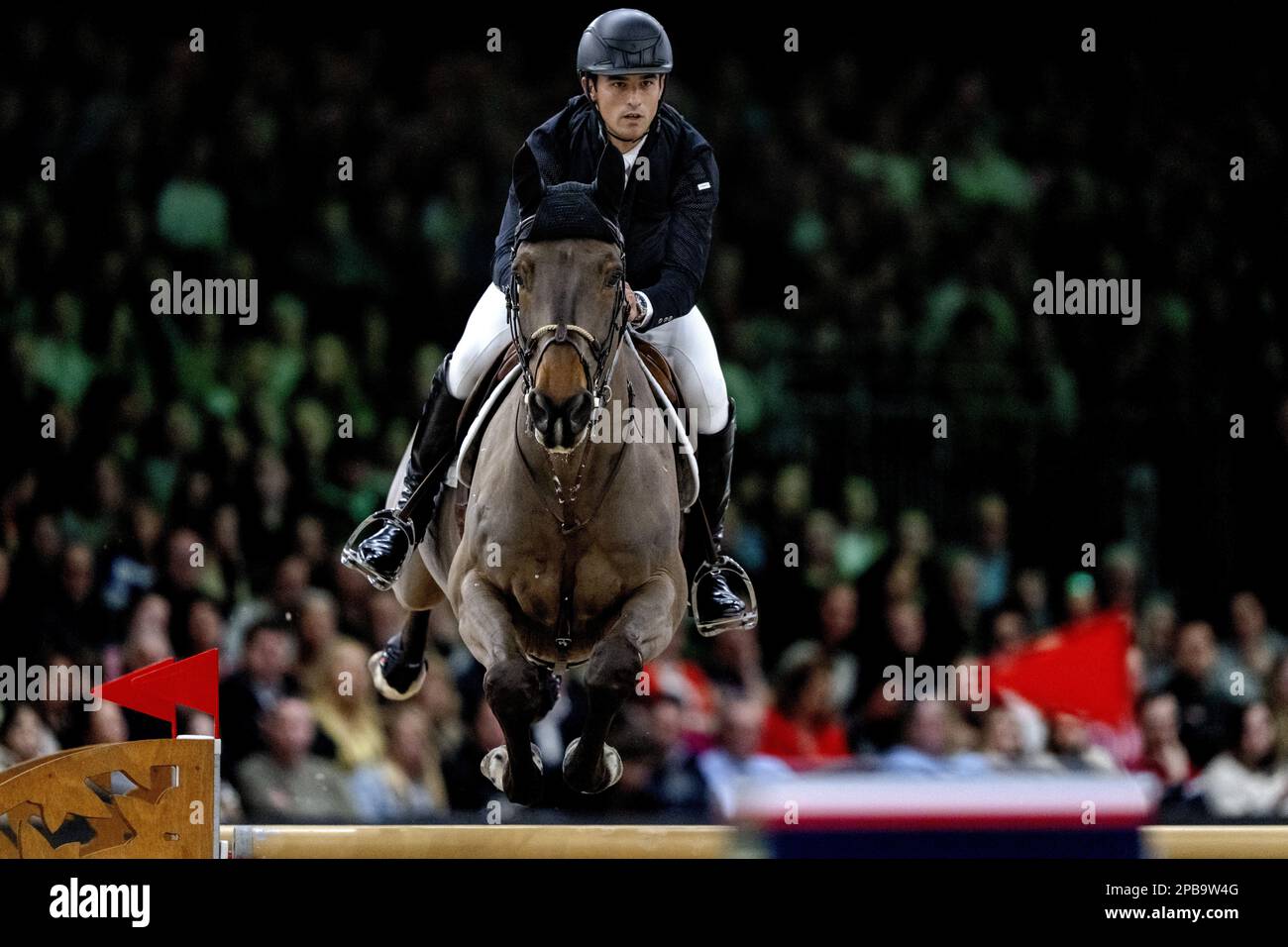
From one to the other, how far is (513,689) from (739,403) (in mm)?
5328

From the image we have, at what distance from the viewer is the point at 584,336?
5523mm

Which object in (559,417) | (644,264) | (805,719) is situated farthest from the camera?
(805,719)

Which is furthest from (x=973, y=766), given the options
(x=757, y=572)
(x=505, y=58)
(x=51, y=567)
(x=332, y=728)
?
(x=505, y=58)

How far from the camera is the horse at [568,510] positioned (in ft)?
18.3

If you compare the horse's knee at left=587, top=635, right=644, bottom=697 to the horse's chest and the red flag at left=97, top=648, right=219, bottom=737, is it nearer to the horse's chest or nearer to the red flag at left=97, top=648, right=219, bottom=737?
the horse's chest

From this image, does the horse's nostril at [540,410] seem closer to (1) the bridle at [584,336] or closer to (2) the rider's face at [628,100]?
(1) the bridle at [584,336]

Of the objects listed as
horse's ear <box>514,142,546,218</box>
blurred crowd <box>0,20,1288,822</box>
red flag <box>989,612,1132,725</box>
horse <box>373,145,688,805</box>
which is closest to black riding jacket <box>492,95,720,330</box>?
horse <box>373,145,688,805</box>

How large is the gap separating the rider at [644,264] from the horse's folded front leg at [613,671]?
0.68m

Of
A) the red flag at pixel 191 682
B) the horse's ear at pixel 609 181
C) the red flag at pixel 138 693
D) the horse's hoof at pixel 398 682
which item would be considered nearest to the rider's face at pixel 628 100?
the horse's ear at pixel 609 181

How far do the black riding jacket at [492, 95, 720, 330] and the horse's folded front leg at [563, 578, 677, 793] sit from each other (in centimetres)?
105

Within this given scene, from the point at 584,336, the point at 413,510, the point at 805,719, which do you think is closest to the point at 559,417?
the point at 584,336

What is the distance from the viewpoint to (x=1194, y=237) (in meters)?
12.4

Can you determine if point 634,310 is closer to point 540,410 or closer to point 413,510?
point 540,410
